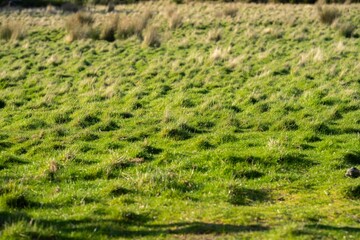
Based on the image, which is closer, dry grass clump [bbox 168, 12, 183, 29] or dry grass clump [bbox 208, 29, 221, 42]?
dry grass clump [bbox 208, 29, 221, 42]

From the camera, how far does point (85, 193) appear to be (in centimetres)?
779

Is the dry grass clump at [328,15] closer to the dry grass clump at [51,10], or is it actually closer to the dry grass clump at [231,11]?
the dry grass clump at [231,11]

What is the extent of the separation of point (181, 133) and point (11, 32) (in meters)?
15.3

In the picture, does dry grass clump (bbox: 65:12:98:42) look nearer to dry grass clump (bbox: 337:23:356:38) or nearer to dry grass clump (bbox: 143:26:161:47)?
dry grass clump (bbox: 143:26:161:47)

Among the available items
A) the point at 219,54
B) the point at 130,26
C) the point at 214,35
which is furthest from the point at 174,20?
the point at 219,54

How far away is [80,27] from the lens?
79.4 feet

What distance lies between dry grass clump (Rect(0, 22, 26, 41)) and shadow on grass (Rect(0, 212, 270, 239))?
18212 millimetres

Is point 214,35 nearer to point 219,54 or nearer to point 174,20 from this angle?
point 219,54

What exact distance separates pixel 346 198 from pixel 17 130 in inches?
298

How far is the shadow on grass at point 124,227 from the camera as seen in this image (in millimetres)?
6266

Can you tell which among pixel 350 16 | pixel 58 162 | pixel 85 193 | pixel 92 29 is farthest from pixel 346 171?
pixel 350 16

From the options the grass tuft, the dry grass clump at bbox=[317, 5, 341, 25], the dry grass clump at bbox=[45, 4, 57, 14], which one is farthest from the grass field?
the dry grass clump at bbox=[45, 4, 57, 14]

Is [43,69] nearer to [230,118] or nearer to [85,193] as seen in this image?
[230,118]

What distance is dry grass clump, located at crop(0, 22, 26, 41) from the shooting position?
77.3 ft
